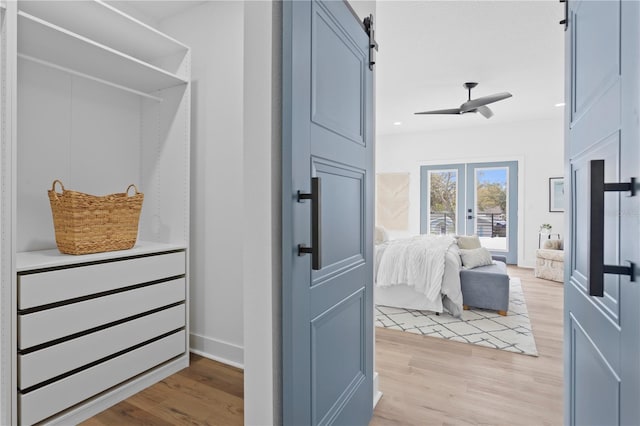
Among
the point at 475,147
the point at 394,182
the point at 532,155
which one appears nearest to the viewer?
the point at 532,155

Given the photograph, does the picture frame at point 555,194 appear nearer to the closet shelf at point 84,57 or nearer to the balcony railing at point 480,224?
the balcony railing at point 480,224

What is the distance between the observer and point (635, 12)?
2.28 feet

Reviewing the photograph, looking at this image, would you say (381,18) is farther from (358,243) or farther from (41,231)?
(41,231)

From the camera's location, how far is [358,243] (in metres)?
1.67

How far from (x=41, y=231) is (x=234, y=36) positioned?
1836 mm

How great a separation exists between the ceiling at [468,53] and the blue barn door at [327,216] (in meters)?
1.60

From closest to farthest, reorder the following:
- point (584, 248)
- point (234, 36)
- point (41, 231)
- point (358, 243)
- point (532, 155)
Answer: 1. point (584, 248)
2. point (358, 243)
3. point (41, 231)
4. point (234, 36)
5. point (532, 155)

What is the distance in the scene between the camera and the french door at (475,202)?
6.69 m

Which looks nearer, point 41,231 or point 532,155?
point 41,231

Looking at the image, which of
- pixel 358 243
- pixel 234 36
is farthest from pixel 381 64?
pixel 358 243

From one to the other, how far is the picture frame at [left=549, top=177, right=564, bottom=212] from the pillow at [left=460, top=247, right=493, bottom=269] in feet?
10.7

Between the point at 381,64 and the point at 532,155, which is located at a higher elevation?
the point at 381,64

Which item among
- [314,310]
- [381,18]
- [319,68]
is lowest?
[314,310]

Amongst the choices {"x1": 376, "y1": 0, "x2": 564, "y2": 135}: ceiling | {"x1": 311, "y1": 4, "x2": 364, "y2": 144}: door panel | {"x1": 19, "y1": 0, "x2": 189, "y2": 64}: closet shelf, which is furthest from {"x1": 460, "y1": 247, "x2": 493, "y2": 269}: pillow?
{"x1": 19, "y1": 0, "x2": 189, "y2": 64}: closet shelf
